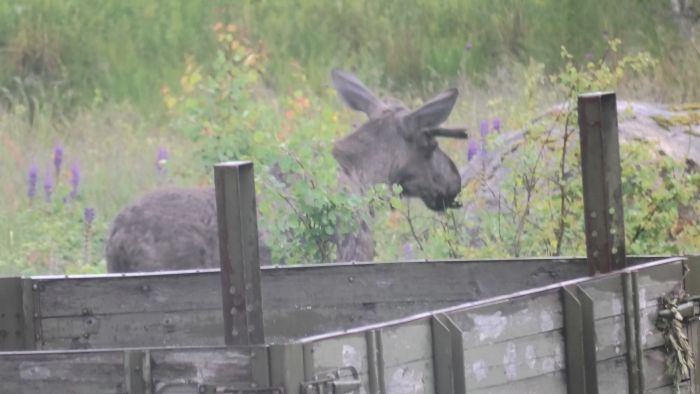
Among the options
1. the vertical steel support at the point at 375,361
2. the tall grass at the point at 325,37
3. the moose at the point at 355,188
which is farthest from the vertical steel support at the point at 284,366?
the tall grass at the point at 325,37

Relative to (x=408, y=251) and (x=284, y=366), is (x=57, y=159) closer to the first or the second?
(x=408, y=251)

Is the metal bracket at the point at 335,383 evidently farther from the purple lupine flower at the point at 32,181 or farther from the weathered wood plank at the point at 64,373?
the purple lupine flower at the point at 32,181

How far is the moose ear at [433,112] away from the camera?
10383 millimetres

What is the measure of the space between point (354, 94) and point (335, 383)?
6667 millimetres

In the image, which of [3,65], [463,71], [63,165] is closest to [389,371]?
[63,165]

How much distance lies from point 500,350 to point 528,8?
457 inches

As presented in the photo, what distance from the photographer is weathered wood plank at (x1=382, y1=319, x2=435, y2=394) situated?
14.9 feet

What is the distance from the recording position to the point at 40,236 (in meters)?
11.7

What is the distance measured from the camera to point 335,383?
167 inches

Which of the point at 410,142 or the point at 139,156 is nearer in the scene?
the point at 410,142

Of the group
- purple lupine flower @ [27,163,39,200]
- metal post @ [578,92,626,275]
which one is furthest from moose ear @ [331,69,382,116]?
metal post @ [578,92,626,275]

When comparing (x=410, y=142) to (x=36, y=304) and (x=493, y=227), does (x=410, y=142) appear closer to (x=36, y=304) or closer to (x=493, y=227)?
(x=493, y=227)

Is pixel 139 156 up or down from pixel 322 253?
up

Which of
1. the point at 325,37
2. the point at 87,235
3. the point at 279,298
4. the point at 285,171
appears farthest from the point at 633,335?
the point at 325,37
